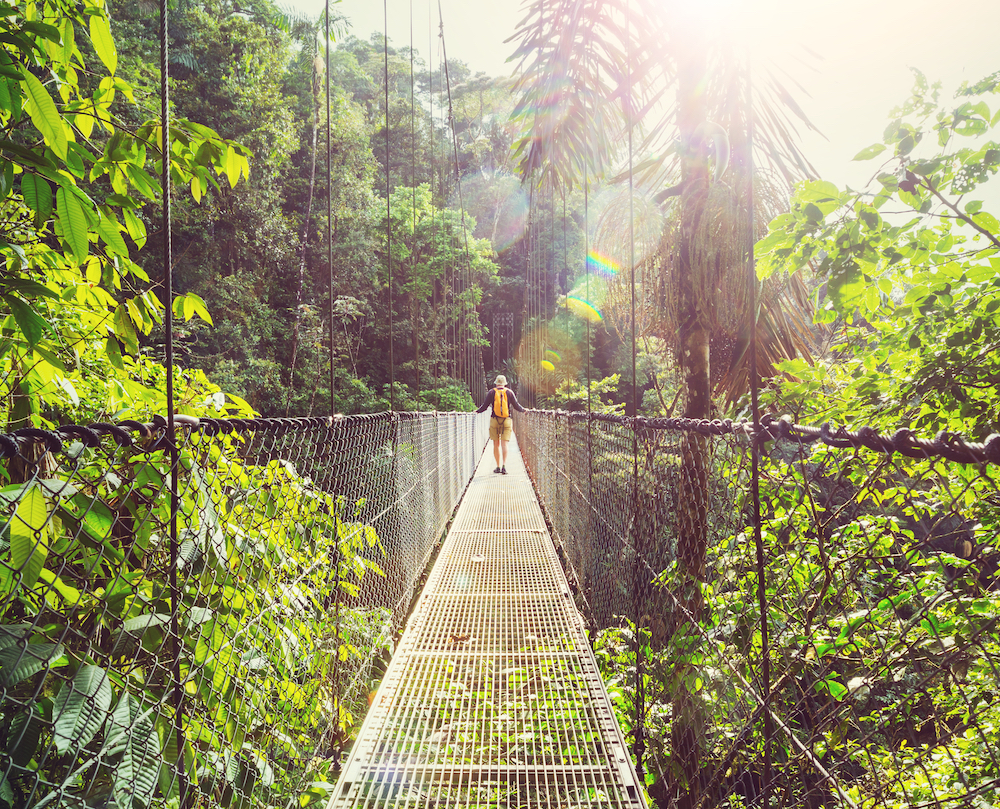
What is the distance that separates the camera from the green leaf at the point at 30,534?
60 centimetres

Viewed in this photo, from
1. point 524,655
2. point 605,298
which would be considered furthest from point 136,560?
point 605,298

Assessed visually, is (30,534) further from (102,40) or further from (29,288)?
(102,40)

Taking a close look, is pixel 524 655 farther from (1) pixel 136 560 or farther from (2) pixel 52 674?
(2) pixel 52 674

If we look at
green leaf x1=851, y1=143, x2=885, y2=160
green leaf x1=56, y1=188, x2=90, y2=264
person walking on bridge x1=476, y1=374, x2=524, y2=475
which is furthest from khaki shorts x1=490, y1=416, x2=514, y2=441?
green leaf x1=56, y1=188, x2=90, y2=264

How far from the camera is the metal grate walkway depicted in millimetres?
1276

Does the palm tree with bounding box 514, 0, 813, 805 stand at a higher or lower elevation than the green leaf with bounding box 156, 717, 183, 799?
higher

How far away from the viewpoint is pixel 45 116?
31.8 inches

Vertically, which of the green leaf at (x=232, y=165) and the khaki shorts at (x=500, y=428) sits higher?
the green leaf at (x=232, y=165)

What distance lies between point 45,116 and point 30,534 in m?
0.60

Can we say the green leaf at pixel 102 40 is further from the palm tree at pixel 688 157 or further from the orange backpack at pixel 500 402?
the orange backpack at pixel 500 402

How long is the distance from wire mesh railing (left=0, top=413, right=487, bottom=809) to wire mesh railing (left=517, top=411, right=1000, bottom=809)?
2.63 ft

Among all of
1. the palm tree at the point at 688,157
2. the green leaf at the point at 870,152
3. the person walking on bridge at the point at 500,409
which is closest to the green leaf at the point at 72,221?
the green leaf at the point at 870,152

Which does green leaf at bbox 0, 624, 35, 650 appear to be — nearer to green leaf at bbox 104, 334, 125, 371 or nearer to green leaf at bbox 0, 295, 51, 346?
green leaf at bbox 0, 295, 51, 346

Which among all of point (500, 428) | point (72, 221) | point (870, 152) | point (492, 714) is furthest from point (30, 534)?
point (500, 428)
